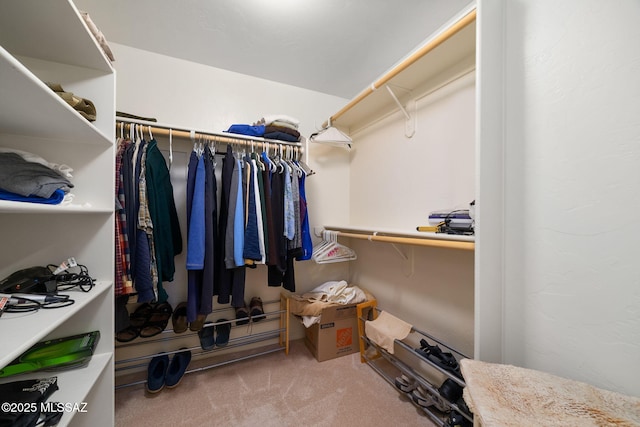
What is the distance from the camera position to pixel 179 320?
5.18 ft

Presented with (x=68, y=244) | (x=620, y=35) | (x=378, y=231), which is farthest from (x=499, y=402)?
(x=68, y=244)

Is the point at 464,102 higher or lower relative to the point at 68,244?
higher

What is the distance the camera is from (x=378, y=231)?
1.46 meters

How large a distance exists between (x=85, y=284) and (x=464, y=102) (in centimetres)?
222

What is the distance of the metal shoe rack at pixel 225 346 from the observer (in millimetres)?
1548

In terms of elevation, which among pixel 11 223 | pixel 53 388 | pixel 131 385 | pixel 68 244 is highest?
pixel 11 223

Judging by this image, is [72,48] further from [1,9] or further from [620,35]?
[620,35]

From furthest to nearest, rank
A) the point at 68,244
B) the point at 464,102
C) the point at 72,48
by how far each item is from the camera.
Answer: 1. the point at 464,102
2. the point at 68,244
3. the point at 72,48

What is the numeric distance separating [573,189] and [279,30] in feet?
5.94

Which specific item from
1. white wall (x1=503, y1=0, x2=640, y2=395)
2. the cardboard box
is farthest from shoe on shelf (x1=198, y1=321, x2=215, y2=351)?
white wall (x1=503, y1=0, x2=640, y2=395)

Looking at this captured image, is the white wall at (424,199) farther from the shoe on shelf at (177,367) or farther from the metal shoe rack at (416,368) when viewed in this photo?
the shoe on shelf at (177,367)

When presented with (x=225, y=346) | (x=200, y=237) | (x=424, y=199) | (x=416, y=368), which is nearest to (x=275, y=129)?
(x=200, y=237)

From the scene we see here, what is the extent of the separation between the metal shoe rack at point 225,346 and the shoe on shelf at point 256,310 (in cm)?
4

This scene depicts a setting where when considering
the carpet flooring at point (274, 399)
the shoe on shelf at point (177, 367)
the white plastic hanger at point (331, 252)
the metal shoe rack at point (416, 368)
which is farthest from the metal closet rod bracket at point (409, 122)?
the shoe on shelf at point (177, 367)
